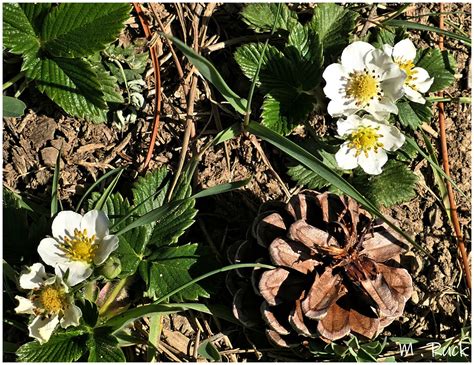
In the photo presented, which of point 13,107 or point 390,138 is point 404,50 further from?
point 13,107

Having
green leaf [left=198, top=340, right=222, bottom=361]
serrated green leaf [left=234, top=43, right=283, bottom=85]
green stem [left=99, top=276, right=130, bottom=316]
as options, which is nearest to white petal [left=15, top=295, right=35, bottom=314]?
green stem [left=99, top=276, right=130, bottom=316]

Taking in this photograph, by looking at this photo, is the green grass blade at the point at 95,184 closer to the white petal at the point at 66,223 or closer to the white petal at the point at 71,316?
the white petal at the point at 66,223

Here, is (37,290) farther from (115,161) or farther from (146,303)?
(115,161)

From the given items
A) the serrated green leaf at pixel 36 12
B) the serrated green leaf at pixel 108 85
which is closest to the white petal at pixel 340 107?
the serrated green leaf at pixel 108 85

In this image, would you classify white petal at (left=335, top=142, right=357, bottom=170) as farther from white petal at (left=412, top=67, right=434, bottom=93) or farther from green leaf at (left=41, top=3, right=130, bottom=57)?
green leaf at (left=41, top=3, right=130, bottom=57)

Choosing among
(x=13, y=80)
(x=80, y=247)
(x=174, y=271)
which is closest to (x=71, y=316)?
(x=80, y=247)

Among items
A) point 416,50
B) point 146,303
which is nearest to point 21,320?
point 146,303
